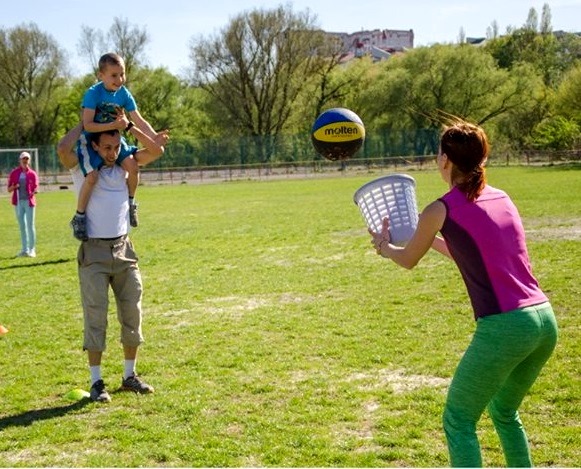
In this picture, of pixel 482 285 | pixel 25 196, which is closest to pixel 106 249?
pixel 482 285

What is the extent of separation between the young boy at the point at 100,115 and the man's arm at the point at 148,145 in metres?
0.07

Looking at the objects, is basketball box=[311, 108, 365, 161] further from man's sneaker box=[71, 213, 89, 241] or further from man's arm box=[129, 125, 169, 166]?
man's sneaker box=[71, 213, 89, 241]

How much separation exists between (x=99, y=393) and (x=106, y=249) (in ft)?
3.95

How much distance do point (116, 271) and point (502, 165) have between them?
52464mm

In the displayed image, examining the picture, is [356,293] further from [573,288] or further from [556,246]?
A: [556,246]

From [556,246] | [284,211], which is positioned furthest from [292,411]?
[284,211]

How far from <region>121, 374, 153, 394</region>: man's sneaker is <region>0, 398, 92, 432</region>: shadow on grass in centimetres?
36

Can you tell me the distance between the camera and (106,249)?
661 centimetres

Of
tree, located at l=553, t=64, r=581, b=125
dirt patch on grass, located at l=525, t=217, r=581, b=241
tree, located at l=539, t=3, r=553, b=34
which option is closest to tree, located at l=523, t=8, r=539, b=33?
tree, located at l=539, t=3, r=553, b=34

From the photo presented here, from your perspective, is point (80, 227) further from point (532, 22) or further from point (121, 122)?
point (532, 22)

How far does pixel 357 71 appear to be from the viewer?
240 feet

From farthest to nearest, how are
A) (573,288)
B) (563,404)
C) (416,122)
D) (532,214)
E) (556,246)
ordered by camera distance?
(416,122) < (532,214) < (556,246) < (573,288) < (563,404)

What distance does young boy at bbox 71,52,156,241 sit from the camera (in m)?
6.36

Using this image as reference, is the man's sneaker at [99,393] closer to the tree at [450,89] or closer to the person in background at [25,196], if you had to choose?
→ the person in background at [25,196]
